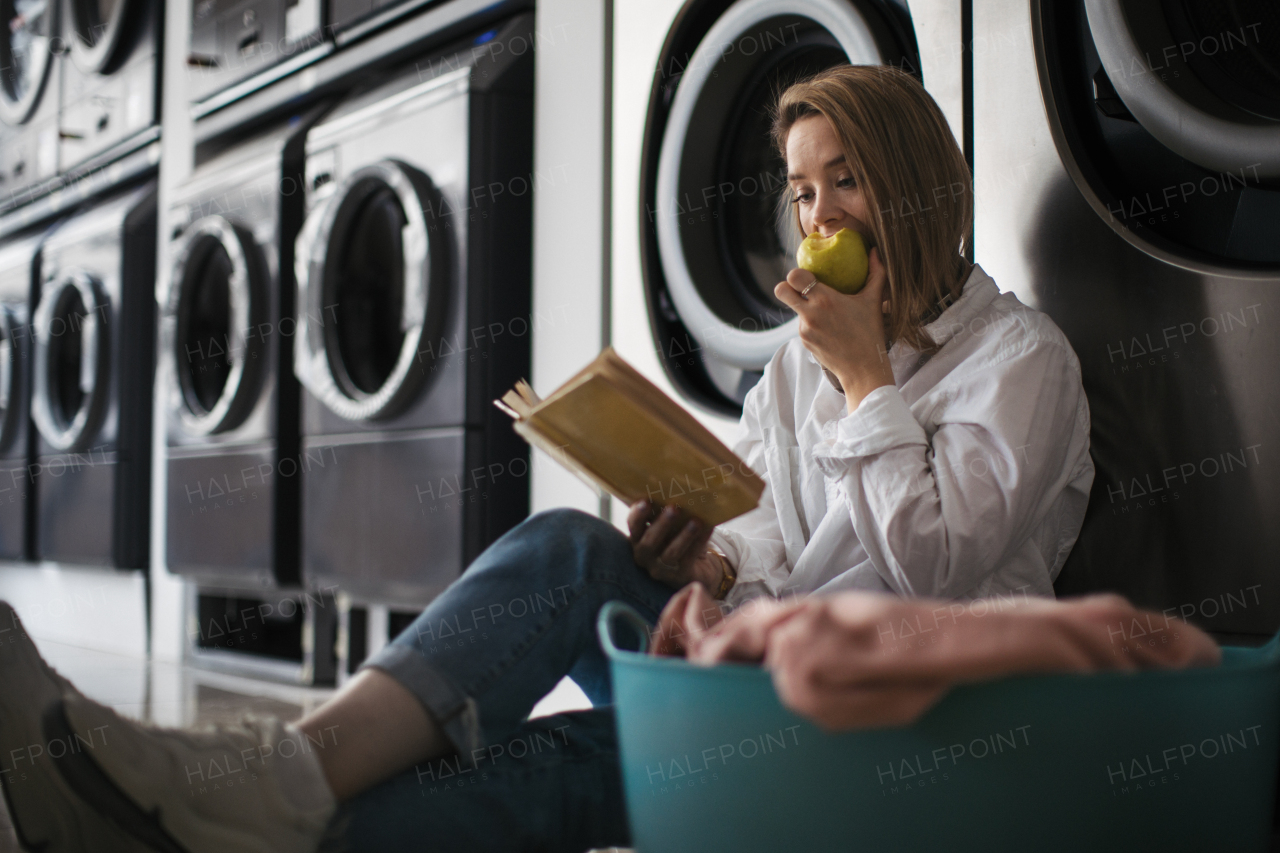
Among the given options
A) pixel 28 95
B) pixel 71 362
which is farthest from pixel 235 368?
pixel 28 95

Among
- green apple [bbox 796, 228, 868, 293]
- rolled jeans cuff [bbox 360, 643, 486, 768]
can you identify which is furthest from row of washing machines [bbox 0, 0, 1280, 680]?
rolled jeans cuff [bbox 360, 643, 486, 768]

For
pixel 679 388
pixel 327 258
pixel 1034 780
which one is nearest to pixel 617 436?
pixel 1034 780

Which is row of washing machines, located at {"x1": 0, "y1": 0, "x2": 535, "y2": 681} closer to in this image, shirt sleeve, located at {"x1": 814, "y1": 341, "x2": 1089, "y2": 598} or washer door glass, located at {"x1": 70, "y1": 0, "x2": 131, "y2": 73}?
washer door glass, located at {"x1": 70, "y1": 0, "x2": 131, "y2": 73}

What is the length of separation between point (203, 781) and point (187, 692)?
1.51 m

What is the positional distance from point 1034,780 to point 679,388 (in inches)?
37.5

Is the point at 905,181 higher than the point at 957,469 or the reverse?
higher

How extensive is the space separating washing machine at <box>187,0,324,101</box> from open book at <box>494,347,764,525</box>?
1.60 m

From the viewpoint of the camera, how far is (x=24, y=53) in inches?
132

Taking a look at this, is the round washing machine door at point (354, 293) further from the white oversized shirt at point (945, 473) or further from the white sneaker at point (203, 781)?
the white sneaker at point (203, 781)

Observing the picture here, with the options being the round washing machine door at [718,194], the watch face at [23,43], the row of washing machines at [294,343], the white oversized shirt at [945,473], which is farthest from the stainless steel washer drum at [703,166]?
the watch face at [23,43]

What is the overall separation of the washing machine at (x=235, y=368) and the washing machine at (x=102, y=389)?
0.26 m

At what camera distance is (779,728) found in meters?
0.57

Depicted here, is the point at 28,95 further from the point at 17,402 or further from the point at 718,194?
the point at 718,194

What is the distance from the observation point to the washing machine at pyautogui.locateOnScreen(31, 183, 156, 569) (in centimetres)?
266
